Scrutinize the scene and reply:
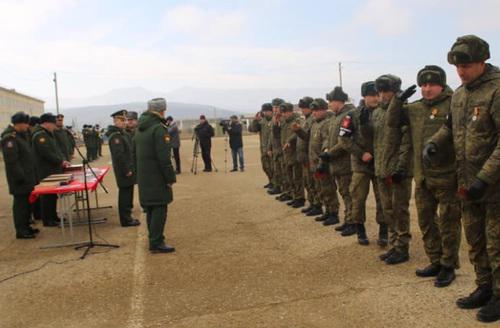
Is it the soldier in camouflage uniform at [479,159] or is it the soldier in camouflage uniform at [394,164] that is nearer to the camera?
the soldier in camouflage uniform at [479,159]

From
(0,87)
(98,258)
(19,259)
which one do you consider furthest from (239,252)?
(0,87)

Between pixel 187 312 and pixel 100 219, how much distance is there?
525 centimetres

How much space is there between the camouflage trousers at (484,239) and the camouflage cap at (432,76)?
1.29 m

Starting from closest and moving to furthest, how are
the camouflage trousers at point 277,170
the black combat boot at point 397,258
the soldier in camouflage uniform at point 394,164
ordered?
the soldier in camouflage uniform at point 394,164 < the black combat boot at point 397,258 < the camouflage trousers at point 277,170

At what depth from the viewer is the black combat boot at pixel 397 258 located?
214 inches

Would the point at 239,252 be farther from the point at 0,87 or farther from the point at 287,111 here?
the point at 0,87

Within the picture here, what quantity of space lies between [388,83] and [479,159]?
1.83m

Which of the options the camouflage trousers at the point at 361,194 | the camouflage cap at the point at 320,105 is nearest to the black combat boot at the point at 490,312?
the camouflage trousers at the point at 361,194

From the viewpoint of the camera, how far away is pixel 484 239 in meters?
4.00

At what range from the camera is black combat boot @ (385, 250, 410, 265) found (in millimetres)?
5441

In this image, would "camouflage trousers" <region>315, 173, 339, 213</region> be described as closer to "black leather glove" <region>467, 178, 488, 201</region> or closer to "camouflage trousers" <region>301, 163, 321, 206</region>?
"camouflage trousers" <region>301, 163, 321, 206</region>

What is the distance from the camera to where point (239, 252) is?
251 inches

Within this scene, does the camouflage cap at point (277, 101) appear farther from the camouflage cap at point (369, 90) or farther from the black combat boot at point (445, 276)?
the black combat boot at point (445, 276)

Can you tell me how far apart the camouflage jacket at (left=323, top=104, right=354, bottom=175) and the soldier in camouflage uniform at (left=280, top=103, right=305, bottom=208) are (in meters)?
1.88
